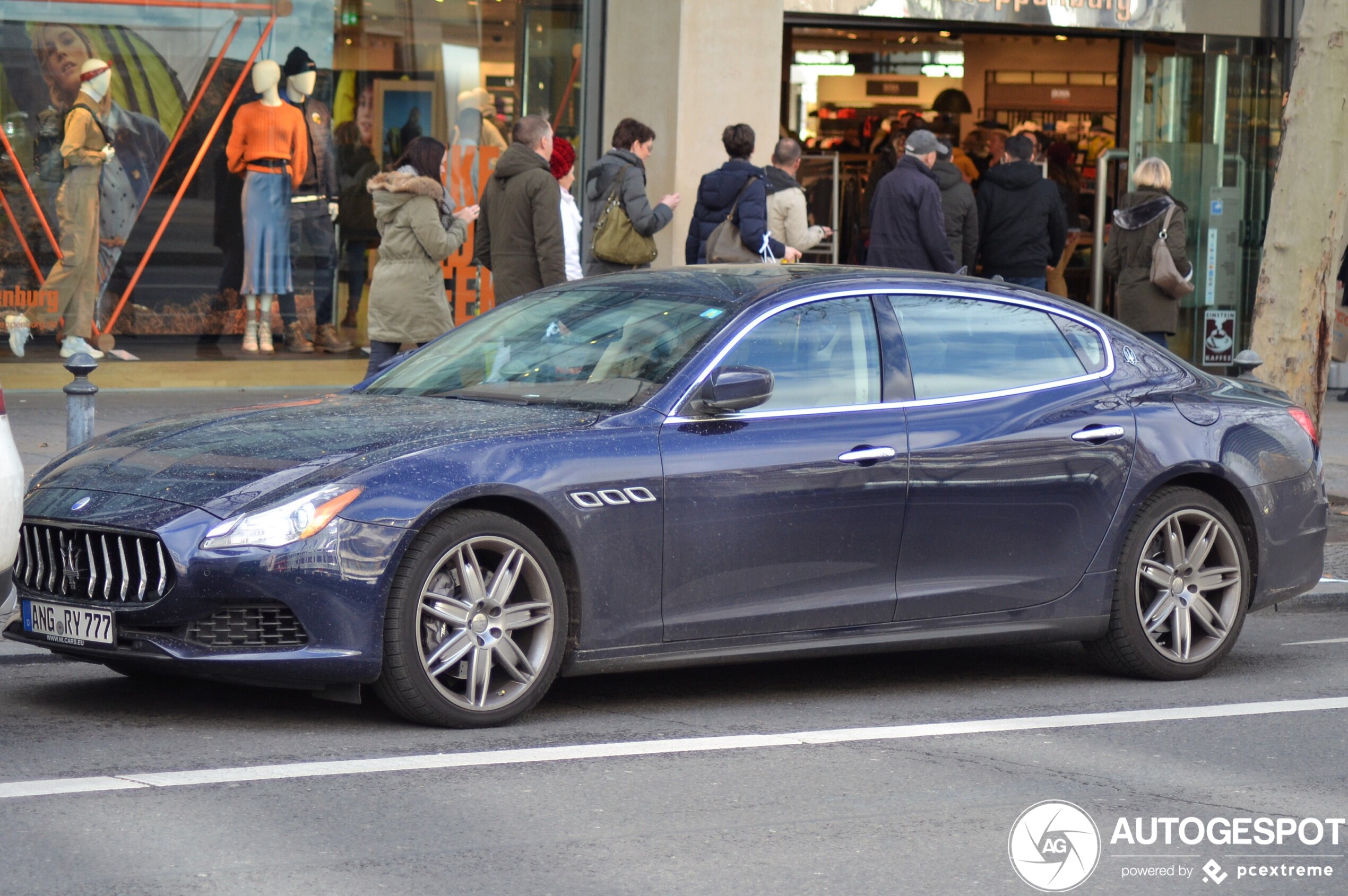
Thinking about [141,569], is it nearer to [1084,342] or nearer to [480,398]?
[480,398]

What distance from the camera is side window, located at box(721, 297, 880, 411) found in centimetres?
684

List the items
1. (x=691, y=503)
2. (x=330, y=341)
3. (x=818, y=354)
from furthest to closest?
(x=330, y=341)
(x=818, y=354)
(x=691, y=503)

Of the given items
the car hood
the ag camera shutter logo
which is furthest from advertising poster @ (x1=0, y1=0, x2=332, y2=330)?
the ag camera shutter logo

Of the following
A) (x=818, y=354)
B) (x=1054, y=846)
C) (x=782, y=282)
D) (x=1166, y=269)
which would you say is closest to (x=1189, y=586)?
(x=818, y=354)

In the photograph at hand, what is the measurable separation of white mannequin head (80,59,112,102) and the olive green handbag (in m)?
5.03

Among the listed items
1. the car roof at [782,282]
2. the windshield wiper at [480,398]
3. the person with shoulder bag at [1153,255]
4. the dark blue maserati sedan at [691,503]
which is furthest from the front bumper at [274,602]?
the person with shoulder bag at [1153,255]

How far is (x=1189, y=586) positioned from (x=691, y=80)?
9.12 meters

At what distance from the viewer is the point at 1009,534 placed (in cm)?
712

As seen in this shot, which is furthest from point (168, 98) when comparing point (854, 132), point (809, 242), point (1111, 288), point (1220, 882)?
point (1220, 882)

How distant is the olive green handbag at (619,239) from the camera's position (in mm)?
12430

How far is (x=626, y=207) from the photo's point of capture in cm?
1241

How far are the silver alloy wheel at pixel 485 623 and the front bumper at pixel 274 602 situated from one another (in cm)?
20

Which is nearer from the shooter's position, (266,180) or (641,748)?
(641,748)

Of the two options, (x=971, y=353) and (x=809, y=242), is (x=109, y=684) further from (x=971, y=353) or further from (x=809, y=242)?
(x=809, y=242)
